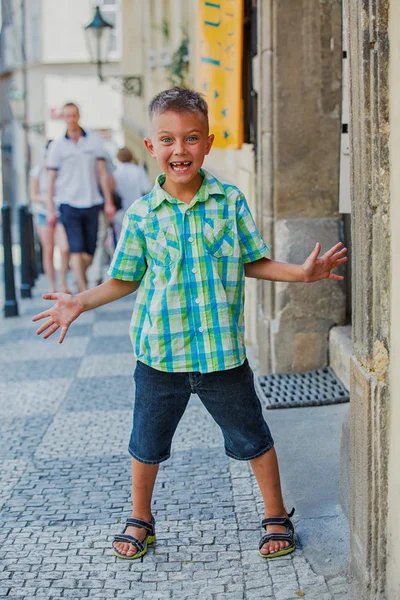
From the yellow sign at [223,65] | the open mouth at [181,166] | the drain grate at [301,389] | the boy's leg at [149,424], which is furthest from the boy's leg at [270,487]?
the yellow sign at [223,65]

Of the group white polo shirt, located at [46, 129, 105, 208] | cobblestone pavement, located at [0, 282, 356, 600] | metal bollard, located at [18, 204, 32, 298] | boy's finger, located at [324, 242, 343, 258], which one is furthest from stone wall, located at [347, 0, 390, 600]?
metal bollard, located at [18, 204, 32, 298]

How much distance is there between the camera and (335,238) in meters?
6.02

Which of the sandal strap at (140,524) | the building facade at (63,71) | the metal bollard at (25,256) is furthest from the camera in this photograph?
the building facade at (63,71)

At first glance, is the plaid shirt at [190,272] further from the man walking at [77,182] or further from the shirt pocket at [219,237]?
the man walking at [77,182]

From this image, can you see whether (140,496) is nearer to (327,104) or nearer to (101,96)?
(327,104)

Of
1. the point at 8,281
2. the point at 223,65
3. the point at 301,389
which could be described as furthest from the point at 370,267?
the point at 8,281

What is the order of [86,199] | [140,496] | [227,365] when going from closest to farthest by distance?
[227,365], [140,496], [86,199]

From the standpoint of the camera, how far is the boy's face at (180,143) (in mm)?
3451

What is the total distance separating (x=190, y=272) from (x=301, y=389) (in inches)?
96.9

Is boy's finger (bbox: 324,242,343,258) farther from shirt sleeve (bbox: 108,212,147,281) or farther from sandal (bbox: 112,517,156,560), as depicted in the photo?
sandal (bbox: 112,517,156,560)

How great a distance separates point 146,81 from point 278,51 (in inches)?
500

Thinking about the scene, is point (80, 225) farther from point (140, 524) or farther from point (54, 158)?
point (140, 524)

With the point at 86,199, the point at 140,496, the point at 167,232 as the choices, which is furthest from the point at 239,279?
the point at 86,199

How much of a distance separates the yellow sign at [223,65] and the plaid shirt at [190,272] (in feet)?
10.7
